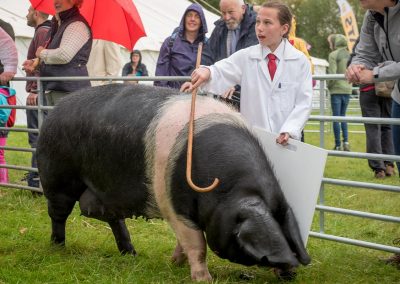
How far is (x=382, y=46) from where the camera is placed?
428cm

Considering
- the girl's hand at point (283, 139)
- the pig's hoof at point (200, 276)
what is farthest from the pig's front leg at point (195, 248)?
the girl's hand at point (283, 139)

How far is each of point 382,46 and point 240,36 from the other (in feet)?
5.64

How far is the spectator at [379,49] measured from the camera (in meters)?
4.04

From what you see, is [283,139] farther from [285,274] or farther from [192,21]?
[192,21]

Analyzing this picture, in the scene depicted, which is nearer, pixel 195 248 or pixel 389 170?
pixel 195 248

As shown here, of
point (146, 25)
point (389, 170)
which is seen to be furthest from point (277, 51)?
point (146, 25)

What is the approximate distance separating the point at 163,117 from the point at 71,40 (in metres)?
2.29

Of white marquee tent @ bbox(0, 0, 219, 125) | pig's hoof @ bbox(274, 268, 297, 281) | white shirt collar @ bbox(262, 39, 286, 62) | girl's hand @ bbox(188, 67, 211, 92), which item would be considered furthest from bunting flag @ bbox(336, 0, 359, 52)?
pig's hoof @ bbox(274, 268, 297, 281)

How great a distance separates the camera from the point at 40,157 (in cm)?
464

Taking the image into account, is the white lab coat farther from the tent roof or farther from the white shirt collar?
the tent roof

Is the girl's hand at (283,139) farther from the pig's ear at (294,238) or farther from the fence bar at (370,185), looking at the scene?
the fence bar at (370,185)

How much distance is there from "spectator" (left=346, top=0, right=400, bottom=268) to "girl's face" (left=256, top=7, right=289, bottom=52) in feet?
1.64

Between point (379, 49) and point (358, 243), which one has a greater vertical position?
point (379, 49)

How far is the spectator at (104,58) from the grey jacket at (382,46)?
416 centimetres
